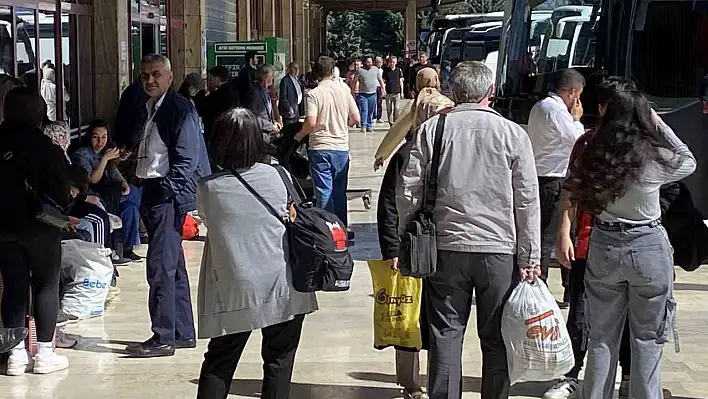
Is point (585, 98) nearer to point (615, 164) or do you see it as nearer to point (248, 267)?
point (615, 164)

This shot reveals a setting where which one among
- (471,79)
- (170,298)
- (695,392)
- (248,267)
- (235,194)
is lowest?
(695,392)

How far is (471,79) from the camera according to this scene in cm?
500

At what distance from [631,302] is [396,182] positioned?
124 cm

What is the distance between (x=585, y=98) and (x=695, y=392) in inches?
140

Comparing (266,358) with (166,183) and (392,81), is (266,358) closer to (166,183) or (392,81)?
(166,183)

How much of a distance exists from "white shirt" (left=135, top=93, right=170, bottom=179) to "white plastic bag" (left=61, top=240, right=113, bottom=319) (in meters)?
0.99

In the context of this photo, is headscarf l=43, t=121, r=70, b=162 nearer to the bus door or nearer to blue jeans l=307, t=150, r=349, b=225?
blue jeans l=307, t=150, r=349, b=225

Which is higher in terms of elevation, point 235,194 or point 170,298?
point 235,194

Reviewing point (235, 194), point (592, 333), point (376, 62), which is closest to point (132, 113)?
point (235, 194)

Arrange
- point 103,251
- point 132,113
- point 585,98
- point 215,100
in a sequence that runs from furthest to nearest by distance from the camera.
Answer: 1. point 215,100
2. point 585,98
3. point 132,113
4. point 103,251

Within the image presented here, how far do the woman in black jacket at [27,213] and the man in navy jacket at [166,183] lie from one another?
0.60 meters

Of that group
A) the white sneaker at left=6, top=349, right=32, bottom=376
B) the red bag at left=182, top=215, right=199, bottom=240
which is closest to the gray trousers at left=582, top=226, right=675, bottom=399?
the red bag at left=182, top=215, right=199, bottom=240

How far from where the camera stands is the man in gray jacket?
491 cm

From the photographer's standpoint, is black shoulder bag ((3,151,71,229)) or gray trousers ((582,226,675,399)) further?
black shoulder bag ((3,151,71,229))
